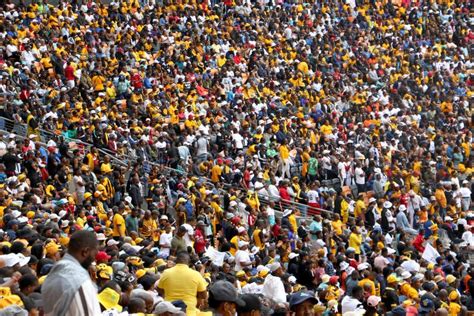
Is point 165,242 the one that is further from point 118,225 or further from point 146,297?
point 146,297

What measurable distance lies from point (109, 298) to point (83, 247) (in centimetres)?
362

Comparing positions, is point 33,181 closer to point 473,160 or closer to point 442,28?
point 473,160

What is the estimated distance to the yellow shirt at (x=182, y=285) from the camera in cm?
Answer: 1080

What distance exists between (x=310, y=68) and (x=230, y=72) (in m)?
3.74

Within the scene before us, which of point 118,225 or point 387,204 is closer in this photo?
point 118,225

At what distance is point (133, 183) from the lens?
70.9ft

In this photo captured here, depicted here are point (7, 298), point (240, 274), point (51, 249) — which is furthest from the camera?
point (240, 274)

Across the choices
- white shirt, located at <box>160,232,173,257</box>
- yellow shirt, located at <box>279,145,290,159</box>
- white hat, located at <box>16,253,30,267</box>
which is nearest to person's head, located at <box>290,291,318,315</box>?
white hat, located at <box>16,253,30,267</box>

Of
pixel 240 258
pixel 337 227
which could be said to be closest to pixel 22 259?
pixel 240 258

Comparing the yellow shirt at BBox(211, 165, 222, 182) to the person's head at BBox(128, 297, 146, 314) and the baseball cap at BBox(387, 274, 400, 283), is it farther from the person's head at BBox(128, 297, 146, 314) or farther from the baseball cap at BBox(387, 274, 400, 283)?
the person's head at BBox(128, 297, 146, 314)

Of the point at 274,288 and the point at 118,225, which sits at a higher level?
the point at 274,288

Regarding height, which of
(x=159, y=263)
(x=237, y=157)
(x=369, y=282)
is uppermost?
(x=159, y=263)

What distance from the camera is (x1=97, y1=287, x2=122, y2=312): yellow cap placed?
10523mm

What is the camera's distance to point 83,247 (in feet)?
23.4
